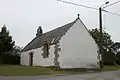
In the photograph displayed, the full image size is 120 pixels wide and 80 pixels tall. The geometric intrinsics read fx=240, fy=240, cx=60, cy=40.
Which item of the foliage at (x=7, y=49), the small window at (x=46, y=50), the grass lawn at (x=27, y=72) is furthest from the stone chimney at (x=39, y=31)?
the grass lawn at (x=27, y=72)

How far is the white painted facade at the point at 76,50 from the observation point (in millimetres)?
31703

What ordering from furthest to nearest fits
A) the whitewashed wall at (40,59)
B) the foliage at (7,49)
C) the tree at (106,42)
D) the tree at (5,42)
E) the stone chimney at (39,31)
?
the stone chimney at (39,31) → the tree at (5,42) → the tree at (106,42) → the foliage at (7,49) → the whitewashed wall at (40,59)

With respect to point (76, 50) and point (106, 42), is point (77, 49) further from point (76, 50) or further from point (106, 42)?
point (106, 42)

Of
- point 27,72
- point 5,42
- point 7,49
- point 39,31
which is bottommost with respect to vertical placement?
point 27,72

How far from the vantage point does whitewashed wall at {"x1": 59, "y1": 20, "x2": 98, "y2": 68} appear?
31719 millimetres

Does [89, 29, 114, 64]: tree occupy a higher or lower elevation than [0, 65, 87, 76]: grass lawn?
higher

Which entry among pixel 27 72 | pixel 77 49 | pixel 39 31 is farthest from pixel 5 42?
pixel 27 72

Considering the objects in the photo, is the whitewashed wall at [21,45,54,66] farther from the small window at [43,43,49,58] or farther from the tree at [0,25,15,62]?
the tree at [0,25,15,62]

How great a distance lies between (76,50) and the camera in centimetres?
3247

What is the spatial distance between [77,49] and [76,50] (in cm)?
22

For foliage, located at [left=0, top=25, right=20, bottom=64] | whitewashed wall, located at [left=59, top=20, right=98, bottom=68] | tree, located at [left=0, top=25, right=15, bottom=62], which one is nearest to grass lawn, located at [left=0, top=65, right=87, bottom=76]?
whitewashed wall, located at [left=59, top=20, right=98, bottom=68]

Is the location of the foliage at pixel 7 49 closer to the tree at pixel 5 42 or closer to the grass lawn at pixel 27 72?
the tree at pixel 5 42

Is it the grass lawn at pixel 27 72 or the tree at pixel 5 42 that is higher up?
the tree at pixel 5 42

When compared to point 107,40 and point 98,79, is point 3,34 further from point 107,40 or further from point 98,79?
point 98,79
